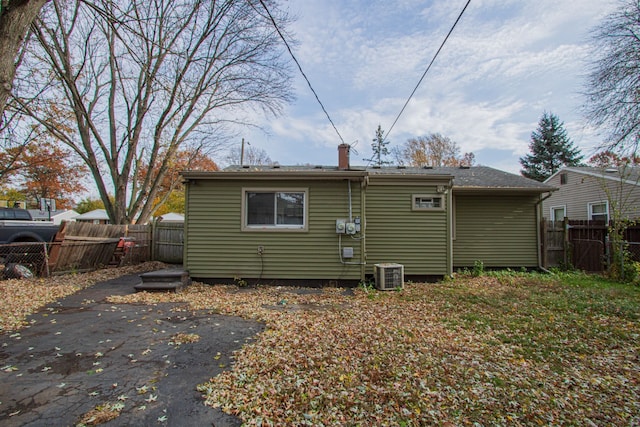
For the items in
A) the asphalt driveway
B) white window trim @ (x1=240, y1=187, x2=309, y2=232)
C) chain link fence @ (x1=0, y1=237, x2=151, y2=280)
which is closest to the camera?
the asphalt driveway

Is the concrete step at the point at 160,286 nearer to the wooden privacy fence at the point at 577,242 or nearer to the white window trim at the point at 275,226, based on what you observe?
the white window trim at the point at 275,226

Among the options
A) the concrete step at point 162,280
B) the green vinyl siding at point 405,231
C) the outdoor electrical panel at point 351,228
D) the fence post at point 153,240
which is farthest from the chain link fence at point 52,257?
the green vinyl siding at point 405,231

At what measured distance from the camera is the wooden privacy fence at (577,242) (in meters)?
8.77

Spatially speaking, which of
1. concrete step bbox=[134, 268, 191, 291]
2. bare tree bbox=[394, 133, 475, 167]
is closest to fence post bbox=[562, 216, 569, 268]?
concrete step bbox=[134, 268, 191, 291]

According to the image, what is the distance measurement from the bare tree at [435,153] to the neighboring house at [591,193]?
46.2 ft

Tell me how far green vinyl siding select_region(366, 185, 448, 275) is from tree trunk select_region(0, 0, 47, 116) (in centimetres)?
653

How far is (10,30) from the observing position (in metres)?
3.26

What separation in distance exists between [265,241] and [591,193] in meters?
13.7

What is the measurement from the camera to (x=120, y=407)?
234cm

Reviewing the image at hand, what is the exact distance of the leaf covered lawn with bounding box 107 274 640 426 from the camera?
7.72 feet

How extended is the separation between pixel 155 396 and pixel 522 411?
3001 millimetres

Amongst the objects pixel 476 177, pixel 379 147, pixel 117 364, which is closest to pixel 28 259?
pixel 117 364

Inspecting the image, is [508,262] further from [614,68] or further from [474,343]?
[614,68]

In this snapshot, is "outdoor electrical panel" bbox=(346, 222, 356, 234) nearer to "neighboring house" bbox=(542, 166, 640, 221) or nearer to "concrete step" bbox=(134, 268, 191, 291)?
"concrete step" bbox=(134, 268, 191, 291)
